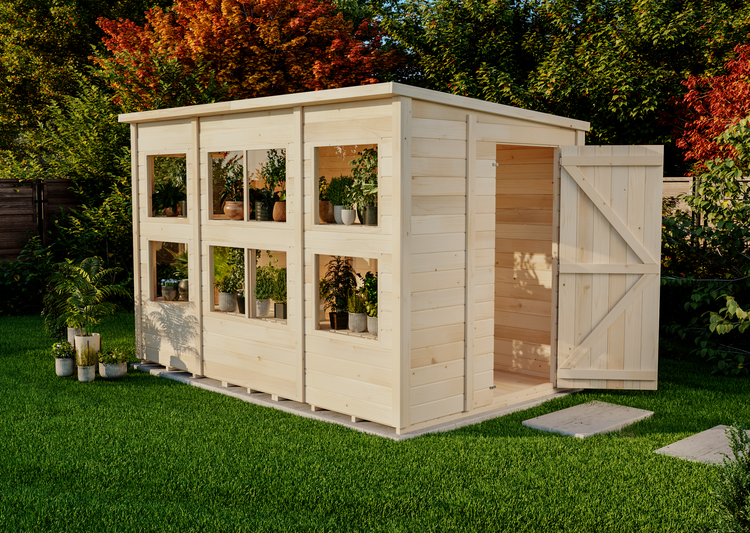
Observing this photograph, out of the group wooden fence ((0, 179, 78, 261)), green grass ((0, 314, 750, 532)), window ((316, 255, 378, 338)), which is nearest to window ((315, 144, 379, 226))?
window ((316, 255, 378, 338))

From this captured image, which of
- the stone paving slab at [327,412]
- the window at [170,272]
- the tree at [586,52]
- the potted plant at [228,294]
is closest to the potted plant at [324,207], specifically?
the potted plant at [228,294]

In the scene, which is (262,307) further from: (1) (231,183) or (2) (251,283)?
(1) (231,183)

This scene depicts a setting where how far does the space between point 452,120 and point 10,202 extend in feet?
27.9

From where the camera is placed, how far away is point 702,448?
546cm

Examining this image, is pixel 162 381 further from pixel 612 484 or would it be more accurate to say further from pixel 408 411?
pixel 612 484

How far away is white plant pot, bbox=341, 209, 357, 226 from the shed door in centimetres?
217

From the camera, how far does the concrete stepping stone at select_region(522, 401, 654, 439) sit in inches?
235

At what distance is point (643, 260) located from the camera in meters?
7.10

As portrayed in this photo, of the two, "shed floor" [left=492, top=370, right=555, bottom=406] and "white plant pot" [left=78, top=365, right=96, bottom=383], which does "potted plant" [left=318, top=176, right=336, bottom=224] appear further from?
"white plant pot" [left=78, top=365, right=96, bottom=383]

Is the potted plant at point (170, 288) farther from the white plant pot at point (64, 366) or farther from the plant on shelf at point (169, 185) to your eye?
the white plant pot at point (64, 366)

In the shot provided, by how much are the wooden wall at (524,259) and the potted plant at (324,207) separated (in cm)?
244

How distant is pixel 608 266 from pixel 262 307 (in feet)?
11.0

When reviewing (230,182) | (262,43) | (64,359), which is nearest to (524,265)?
(230,182)

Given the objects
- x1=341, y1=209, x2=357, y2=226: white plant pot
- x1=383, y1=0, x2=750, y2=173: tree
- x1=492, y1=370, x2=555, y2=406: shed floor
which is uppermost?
Answer: x1=383, y1=0, x2=750, y2=173: tree
